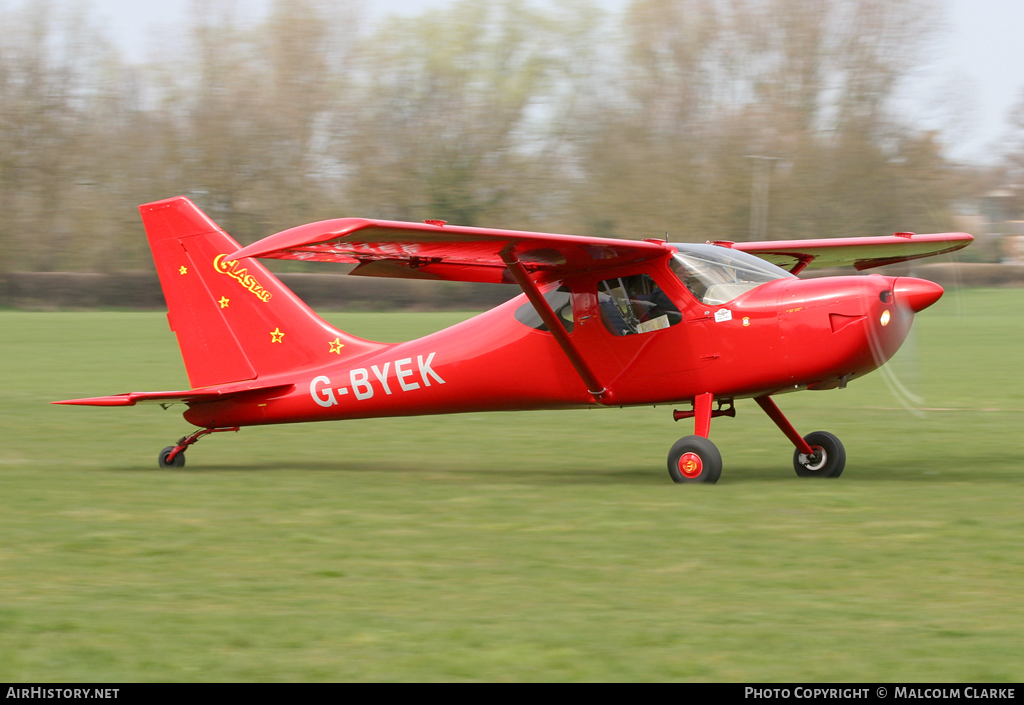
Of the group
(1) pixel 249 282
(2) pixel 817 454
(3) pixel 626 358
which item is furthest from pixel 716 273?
(1) pixel 249 282

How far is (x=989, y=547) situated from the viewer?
761cm

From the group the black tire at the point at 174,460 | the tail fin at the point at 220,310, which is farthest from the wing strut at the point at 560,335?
the black tire at the point at 174,460

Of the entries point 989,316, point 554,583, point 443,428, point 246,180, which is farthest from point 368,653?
point 246,180

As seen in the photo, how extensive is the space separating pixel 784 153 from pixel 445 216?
60.9 feet

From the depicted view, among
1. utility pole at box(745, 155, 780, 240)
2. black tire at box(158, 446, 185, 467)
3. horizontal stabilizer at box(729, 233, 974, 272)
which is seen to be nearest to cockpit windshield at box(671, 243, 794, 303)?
horizontal stabilizer at box(729, 233, 974, 272)

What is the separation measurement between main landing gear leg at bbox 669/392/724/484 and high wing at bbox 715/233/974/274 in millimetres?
2322

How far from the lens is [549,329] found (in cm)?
1130

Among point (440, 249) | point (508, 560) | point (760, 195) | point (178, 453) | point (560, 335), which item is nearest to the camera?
point (508, 560)

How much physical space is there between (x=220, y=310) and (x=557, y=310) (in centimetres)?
415

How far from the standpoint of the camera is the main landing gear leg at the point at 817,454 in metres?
11.5

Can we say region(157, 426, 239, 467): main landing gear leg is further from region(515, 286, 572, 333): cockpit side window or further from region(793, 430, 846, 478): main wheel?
region(793, 430, 846, 478): main wheel

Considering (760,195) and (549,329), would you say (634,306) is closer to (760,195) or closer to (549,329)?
(549,329)

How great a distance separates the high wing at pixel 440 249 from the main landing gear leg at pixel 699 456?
160cm

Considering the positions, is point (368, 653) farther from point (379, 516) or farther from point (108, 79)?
point (108, 79)
